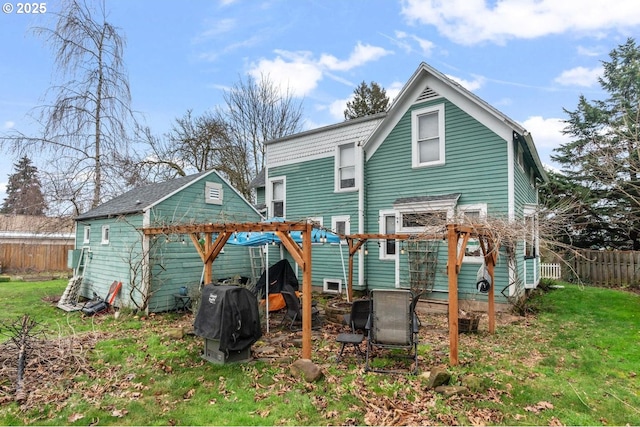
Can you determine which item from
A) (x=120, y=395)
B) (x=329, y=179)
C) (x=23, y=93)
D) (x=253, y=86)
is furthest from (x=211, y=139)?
(x=120, y=395)

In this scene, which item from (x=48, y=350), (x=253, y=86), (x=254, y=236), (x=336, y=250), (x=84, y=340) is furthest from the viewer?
(x=253, y=86)

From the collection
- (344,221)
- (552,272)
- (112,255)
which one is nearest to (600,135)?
(552,272)

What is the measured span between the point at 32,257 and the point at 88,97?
1112 centimetres

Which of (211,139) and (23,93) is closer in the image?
(23,93)

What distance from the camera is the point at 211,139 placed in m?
22.6

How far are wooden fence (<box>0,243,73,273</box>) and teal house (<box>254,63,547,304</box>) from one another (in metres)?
17.0

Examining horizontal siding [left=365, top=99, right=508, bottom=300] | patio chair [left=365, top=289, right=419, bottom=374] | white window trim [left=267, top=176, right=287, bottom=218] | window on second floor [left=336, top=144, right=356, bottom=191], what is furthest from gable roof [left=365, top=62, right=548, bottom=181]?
patio chair [left=365, top=289, right=419, bottom=374]

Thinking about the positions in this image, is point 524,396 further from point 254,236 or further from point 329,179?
point 329,179

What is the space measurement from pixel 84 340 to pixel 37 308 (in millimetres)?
5387

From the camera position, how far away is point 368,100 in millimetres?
31438

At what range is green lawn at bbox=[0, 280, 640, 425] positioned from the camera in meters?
4.17

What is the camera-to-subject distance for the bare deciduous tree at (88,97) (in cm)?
1566

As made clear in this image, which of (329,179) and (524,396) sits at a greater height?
(329,179)

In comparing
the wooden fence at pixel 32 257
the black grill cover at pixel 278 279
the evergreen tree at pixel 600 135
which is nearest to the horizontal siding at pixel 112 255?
the black grill cover at pixel 278 279
